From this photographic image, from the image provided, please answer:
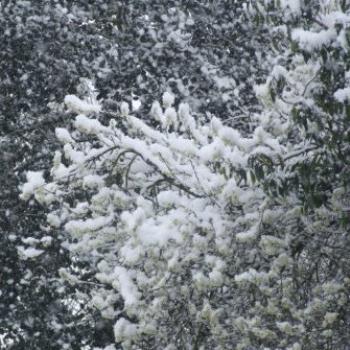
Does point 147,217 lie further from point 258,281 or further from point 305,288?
point 305,288

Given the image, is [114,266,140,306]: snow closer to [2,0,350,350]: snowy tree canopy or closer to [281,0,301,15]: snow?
[2,0,350,350]: snowy tree canopy

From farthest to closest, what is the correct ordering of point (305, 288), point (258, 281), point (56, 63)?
point (56, 63) → point (305, 288) → point (258, 281)

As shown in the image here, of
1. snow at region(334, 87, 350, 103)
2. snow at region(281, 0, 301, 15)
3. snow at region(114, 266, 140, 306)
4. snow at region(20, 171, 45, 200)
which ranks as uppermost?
snow at region(20, 171, 45, 200)

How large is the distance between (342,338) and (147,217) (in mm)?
1641

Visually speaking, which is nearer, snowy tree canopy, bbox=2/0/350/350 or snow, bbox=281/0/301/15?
snow, bbox=281/0/301/15

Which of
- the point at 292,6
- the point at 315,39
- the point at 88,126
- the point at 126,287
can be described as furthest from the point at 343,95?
the point at 126,287

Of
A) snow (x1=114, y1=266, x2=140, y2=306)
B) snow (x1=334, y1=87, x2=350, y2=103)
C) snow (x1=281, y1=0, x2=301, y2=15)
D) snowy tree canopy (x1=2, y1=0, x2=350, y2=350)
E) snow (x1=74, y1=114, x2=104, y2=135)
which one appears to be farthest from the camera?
snow (x1=114, y1=266, x2=140, y2=306)

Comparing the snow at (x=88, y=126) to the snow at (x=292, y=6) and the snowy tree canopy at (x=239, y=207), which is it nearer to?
the snowy tree canopy at (x=239, y=207)

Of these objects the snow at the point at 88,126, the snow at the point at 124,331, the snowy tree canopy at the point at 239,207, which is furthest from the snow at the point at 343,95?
the snow at the point at 124,331

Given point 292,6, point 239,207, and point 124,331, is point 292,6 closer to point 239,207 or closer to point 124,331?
point 239,207

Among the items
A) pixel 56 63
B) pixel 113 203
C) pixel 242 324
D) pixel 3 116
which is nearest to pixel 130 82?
pixel 56 63

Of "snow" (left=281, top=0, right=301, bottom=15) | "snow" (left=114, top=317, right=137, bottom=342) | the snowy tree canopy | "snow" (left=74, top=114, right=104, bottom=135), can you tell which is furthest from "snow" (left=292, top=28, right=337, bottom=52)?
"snow" (left=114, top=317, right=137, bottom=342)

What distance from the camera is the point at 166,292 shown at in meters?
4.68

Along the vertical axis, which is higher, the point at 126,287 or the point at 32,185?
the point at 32,185
